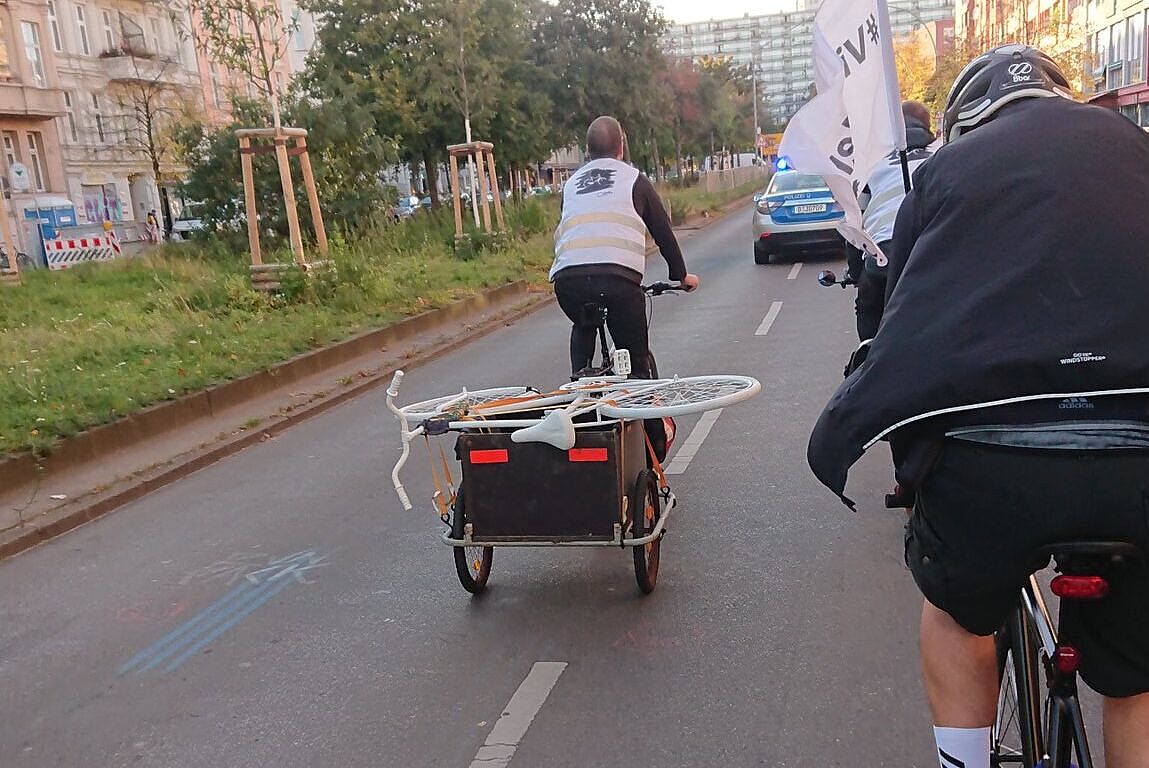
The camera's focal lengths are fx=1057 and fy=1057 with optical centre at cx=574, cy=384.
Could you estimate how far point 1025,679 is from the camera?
229 centimetres

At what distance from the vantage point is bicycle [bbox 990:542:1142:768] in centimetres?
192

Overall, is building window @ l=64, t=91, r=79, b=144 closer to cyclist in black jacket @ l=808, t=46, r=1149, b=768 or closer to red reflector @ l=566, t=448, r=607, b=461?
red reflector @ l=566, t=448, r=607, b=461

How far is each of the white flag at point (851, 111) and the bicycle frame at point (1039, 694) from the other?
150 cm

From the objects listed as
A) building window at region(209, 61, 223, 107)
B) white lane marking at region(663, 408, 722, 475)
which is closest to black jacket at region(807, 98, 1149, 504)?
white lane marking at region(663, 408, 722, 475)

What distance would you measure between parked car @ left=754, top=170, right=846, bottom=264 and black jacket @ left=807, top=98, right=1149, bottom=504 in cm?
1625

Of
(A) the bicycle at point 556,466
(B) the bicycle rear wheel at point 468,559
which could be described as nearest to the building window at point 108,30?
(B) the bicycle rear wheel at point 468,559

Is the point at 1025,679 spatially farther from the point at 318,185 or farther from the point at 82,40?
the point at 82,40

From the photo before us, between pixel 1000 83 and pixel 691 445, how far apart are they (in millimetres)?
5083

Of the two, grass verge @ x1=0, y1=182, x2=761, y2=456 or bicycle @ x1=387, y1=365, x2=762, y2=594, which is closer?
bicycle @ x1=387, y1=365, x2=762, y2=594

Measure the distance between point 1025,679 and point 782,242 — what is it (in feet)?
54.8

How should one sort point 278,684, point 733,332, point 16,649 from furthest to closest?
point 733,332 → point 16,649 → point 278,684

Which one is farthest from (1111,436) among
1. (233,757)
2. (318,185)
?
(318,185)

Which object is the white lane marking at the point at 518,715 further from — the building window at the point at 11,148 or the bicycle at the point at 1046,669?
the building window at the point at 11,148

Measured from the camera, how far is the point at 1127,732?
2020 millimetres
